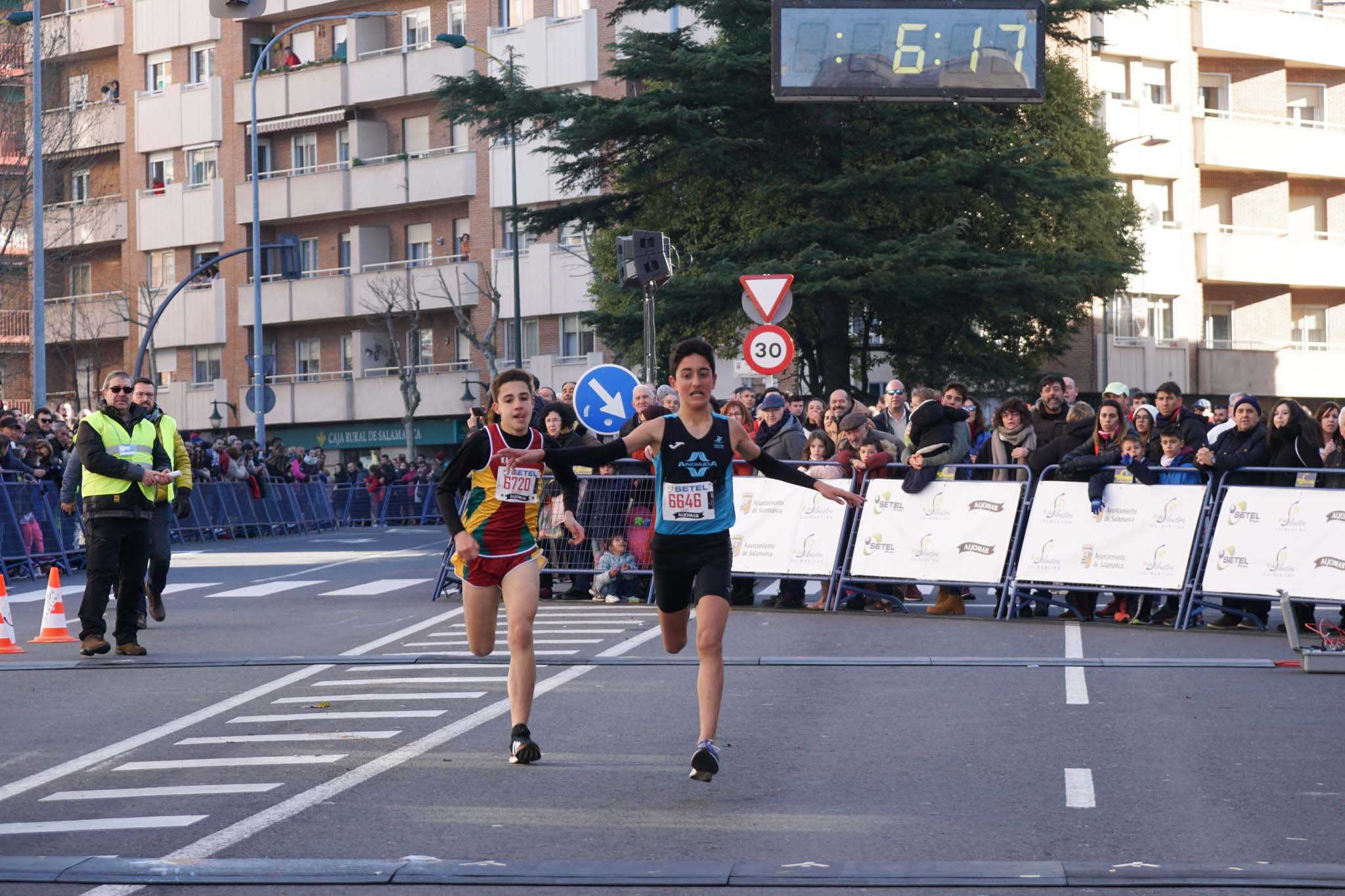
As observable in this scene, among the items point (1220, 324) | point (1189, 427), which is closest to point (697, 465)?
point (1189, 427)

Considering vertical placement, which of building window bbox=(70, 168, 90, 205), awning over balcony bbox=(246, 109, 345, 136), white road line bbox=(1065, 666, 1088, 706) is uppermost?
awning over balcony bbox=(246, 109, 345, 136)

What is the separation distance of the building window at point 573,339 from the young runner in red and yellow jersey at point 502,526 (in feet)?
169

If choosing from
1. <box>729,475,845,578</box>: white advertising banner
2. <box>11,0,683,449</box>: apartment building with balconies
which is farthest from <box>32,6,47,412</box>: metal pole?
<box>729,475,845,578</box>: white advertising banner

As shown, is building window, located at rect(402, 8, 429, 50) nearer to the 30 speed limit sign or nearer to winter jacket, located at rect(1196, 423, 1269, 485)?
the 30 speed limit sign

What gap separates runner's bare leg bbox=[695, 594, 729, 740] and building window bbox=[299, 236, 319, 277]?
196 feet

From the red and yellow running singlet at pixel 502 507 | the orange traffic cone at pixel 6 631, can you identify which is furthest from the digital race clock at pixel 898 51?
the red and yellow running singlet at pixel 502 507

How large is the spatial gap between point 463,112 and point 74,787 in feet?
85.0

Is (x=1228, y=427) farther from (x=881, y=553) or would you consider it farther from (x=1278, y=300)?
(x=1278, y=300)

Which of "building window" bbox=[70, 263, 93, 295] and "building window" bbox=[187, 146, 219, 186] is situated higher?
"building window" bbox=[187, 146, 219, 186]

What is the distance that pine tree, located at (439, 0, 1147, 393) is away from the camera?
3316 cm

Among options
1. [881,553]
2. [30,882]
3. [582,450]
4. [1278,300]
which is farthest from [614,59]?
[1278,300]

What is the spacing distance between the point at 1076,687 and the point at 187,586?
13.0 meters

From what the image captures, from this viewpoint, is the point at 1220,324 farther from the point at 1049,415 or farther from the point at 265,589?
the point at 1049,415

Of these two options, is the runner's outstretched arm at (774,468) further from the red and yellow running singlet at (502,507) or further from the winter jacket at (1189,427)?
the winter jacket at (1189,427)
